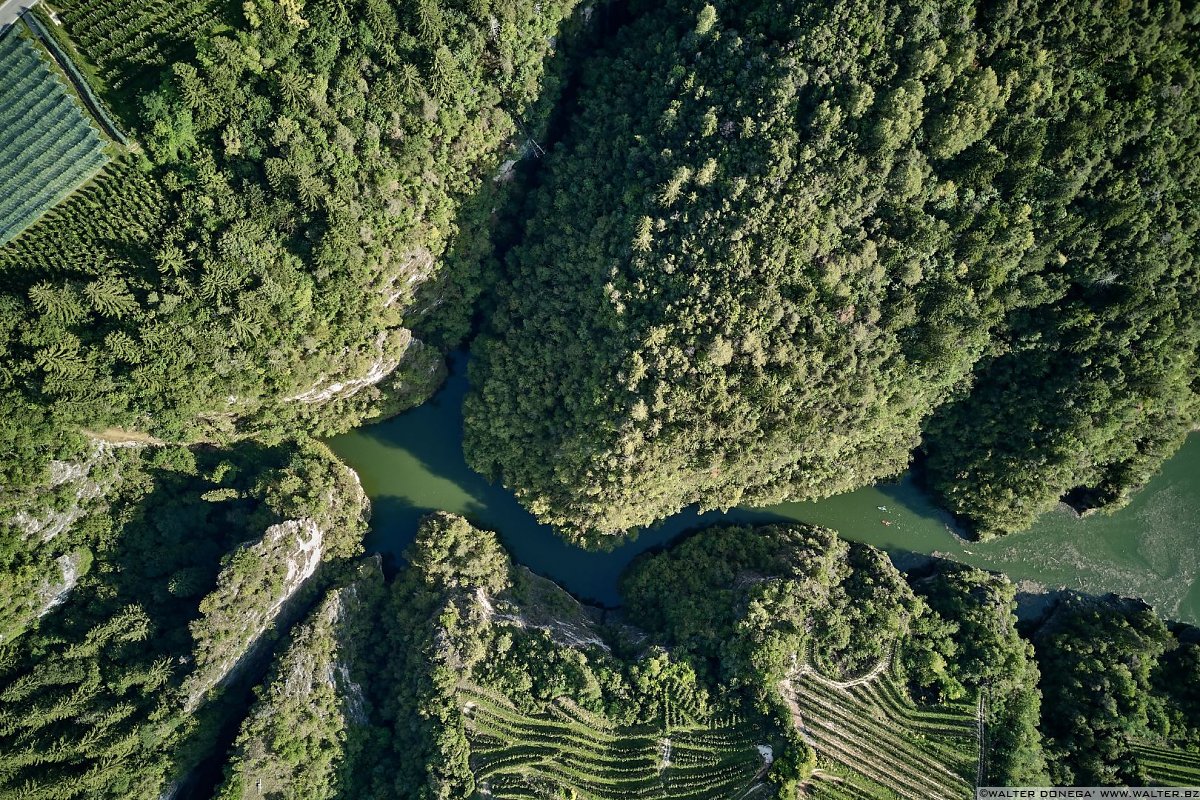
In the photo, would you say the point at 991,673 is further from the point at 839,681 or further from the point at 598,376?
the point at 598,376

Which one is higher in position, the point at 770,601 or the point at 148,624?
the point at 148,624

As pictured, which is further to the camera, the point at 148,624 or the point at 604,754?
the point at 604,754

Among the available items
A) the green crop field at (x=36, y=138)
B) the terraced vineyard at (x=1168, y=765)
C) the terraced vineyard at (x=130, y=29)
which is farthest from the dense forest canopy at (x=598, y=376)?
the green crop field at (x=36, y=138)

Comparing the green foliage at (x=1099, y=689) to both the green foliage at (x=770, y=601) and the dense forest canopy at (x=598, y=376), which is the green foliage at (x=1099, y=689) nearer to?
the dense forest canopy at (x=598, y=376)

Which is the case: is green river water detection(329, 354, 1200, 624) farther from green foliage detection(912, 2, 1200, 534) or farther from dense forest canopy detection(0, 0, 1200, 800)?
green foliage detection(912, 2, 1200, 534)

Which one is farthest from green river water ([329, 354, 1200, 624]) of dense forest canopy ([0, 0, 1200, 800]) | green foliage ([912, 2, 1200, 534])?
green foliage ([912, 2, 1200, 534])

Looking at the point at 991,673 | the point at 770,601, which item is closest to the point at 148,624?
the point at 770,601
